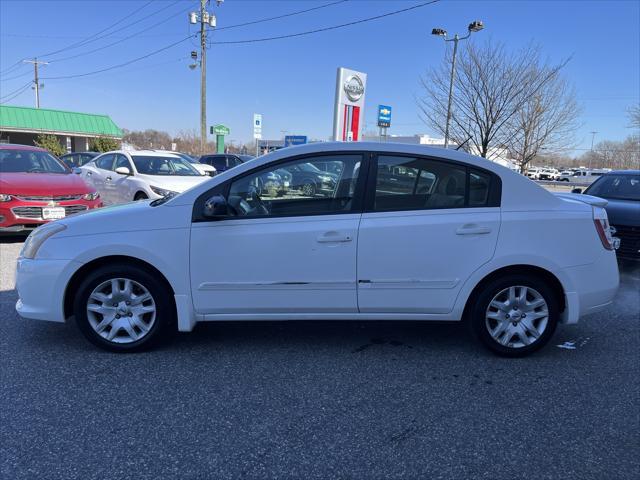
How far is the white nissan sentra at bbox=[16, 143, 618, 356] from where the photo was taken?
3.65m

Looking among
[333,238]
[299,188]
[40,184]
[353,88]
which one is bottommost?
[40,184]

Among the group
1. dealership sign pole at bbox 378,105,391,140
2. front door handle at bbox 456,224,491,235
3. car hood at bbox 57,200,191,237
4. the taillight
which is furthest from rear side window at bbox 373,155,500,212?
dealership sign pole at bbox 378,105,391,140

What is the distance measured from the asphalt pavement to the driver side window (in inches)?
46.7

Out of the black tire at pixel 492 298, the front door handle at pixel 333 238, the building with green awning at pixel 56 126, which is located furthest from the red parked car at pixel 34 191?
the building with green awning at pixel 56 126

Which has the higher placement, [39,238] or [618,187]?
[618,187]

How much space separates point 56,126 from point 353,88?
113 ft

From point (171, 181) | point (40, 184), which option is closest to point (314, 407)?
point (40, 184)

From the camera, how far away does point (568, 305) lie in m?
3.84

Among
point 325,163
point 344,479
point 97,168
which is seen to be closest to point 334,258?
point 325,163

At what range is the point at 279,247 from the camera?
3643 millimetres

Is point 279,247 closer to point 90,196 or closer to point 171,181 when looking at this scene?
point 90,196

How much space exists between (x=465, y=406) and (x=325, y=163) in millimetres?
2035

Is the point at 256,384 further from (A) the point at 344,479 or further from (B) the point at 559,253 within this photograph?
(B) the point at 559,253

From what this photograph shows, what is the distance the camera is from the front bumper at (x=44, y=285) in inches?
144
